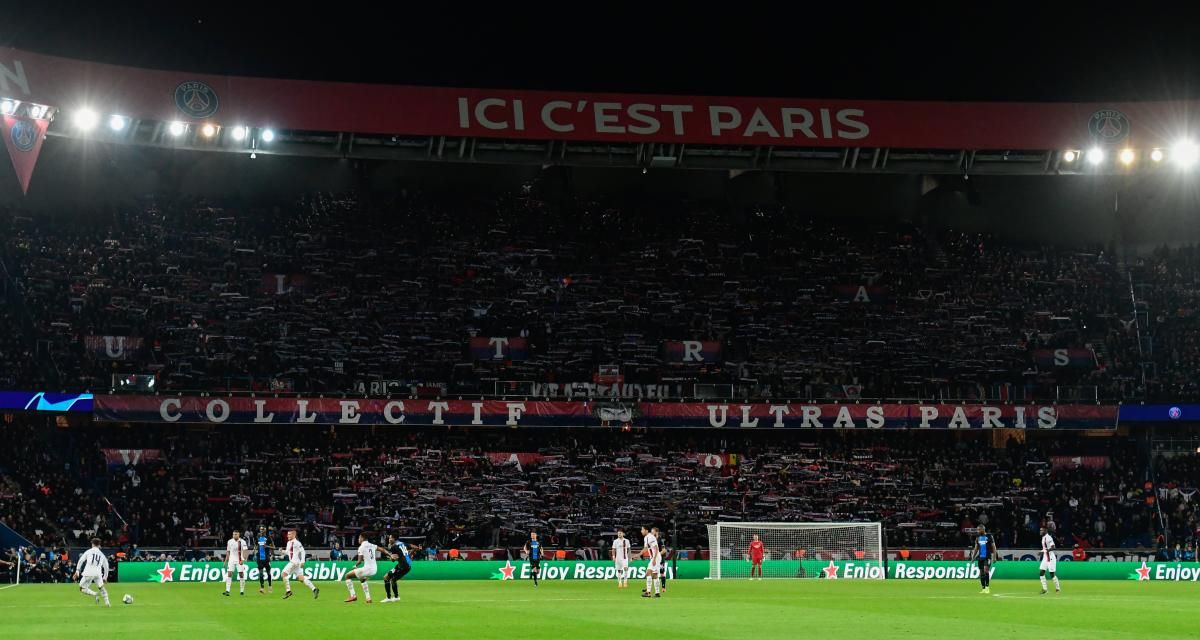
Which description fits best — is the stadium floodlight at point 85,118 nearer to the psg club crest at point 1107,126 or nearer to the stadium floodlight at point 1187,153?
the psg club crest at point 1107,126

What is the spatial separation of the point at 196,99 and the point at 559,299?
19.3m

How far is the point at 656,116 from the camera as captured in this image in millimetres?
60281

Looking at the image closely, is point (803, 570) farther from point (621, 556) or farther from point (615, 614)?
point (615, 614)

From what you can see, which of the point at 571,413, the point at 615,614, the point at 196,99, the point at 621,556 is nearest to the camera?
the point at 615,614

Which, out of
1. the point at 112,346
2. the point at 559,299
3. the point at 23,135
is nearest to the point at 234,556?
the point at 112,346

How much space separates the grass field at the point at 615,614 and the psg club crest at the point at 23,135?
1850 cm

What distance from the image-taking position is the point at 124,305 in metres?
56.2

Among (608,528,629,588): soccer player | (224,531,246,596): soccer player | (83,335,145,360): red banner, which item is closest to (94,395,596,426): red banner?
(83,335,145,360): red banner

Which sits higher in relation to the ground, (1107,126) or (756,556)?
(1107,126)

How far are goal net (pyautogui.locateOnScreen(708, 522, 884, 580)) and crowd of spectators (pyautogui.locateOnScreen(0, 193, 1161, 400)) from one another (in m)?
7.76

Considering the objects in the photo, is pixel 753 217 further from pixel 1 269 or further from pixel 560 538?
pixel 1 269

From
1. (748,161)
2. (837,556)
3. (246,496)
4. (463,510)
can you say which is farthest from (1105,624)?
(748,161)

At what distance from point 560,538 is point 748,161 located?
2163 cm

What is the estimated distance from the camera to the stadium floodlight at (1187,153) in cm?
5778
